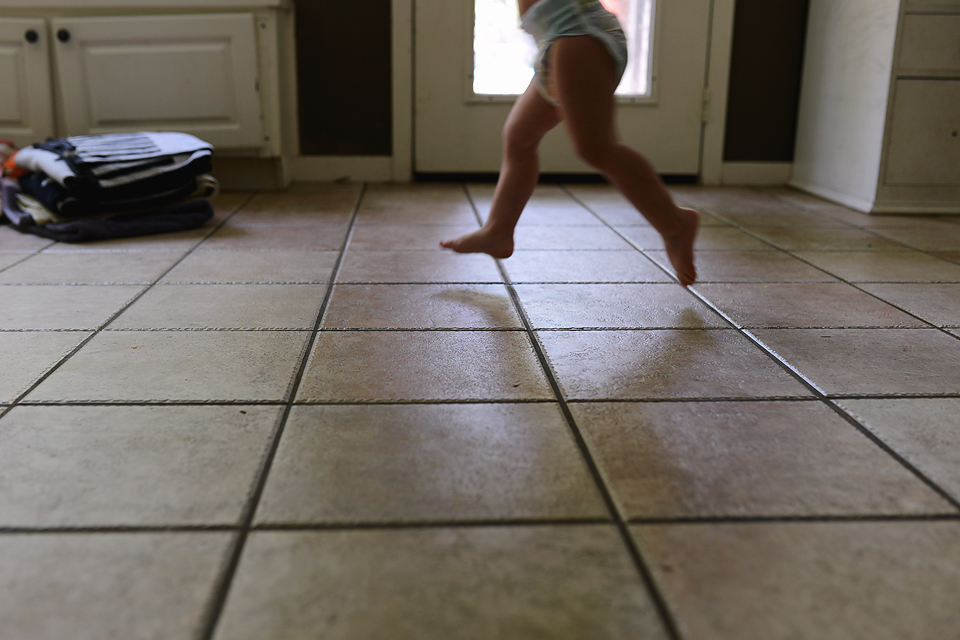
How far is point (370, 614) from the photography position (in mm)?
643

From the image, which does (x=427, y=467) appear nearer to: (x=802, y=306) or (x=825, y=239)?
(x=802, y=306)

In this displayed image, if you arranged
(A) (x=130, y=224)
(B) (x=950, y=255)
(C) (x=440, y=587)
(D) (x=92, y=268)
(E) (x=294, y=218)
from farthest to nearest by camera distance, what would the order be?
(E) (x=294, y=218)
(A) (x=130, y=224)
(B) (x=950, y=255)
(D) (x=92, y=268)
(C) (x=440, y=587)

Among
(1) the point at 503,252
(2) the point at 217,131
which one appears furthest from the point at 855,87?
(2) the point at 217,131

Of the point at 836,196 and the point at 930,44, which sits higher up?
the point at 930,44

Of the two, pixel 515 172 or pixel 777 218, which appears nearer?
pixel 515 172

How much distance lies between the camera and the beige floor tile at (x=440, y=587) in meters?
0.63

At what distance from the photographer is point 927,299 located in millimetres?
1634

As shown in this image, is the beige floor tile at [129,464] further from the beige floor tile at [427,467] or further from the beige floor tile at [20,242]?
the beige floor tile at [20,242]

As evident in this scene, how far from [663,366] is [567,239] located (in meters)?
1.02

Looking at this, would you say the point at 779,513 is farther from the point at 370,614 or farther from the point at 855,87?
the point at 855,87

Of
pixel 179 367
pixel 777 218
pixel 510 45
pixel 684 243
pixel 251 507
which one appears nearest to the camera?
pixel 251 507

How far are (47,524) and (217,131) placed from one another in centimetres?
237

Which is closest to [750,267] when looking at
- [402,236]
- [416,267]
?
[416,267]

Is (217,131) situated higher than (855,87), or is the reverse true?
(855,87)
